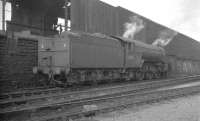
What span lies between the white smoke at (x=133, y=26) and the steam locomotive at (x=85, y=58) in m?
11.1

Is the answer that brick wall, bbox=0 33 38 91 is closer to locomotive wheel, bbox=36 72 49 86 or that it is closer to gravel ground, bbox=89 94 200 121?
locomotive wheel, bbox=36 72 49 86

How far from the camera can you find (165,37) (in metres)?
34.8

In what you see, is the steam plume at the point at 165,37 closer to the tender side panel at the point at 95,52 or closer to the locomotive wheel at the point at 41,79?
the tender side panel at the point at 95,52

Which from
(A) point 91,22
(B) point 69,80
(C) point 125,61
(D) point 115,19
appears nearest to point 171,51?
(D) point 115,19

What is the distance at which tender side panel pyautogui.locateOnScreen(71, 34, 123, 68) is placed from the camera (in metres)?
12.0

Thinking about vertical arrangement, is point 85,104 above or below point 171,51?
below

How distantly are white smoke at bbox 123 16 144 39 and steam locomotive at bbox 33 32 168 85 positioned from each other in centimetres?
1113

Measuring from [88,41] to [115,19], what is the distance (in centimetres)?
1367

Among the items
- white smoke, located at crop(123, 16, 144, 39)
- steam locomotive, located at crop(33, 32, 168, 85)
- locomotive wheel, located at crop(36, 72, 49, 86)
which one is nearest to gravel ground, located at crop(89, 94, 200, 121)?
steam locomotive, located at crop(33, 32, 168, 85)

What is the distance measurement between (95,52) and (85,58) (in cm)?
93

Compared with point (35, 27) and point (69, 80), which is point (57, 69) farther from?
point (35, 27)

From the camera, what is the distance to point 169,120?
5930 millimetres


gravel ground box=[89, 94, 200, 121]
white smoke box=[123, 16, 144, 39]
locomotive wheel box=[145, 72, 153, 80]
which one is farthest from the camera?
white smoke box=[123, 16, 144, 39]

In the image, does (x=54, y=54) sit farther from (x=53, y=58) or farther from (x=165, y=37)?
(x=165, y=37)
